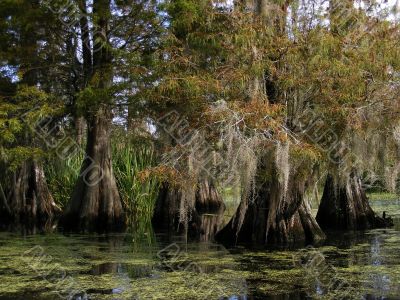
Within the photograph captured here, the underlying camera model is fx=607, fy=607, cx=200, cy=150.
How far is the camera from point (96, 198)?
13539mm

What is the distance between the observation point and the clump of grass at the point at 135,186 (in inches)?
603

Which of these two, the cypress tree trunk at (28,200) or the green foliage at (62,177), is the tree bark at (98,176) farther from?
the green foliage at (62,177)

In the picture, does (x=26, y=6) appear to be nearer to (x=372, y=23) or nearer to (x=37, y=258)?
(x=37, y=258)

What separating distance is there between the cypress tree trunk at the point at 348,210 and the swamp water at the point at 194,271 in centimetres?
221

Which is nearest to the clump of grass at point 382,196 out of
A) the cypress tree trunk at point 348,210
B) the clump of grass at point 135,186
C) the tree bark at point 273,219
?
the cypress tree trunk at point 348,210

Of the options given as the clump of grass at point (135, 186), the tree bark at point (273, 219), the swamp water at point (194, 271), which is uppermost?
the clump of grass at point (135, 186)

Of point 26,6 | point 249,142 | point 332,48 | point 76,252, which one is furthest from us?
point 26,6

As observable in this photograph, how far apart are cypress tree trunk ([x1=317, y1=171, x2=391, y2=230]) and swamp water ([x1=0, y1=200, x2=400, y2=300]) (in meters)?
2.21

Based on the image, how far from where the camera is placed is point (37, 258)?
354 inches

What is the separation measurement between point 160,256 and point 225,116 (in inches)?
95.1

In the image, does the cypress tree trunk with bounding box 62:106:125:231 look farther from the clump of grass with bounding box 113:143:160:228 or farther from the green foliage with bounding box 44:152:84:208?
the green foliage with bounding box 44:152:84:208

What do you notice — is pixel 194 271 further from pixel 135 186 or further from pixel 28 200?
pixel 28 200

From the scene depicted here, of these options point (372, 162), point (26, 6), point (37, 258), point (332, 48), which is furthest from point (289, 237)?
point (26, 6)

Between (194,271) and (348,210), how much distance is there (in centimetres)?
662
